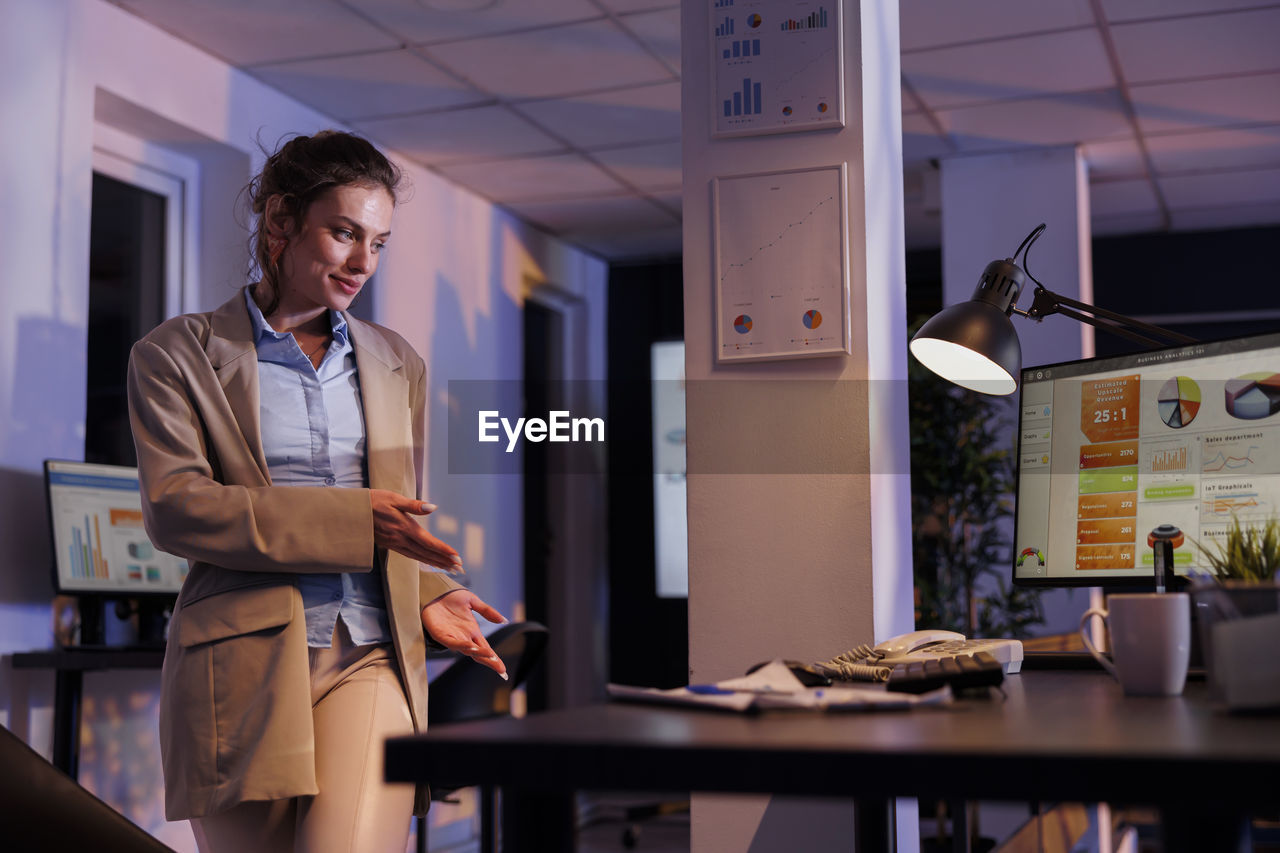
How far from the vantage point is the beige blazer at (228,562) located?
155cm

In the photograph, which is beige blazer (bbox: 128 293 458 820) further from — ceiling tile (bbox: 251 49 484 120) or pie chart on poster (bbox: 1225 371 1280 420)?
ceiling tile (bbox: 251 49 484 120)

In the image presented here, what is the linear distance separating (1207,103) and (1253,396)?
357cm

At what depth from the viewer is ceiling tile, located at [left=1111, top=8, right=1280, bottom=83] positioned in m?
4.04

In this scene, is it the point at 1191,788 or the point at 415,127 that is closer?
the point at 1191,788

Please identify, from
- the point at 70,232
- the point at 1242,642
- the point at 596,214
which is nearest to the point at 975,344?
the point at 1242,642

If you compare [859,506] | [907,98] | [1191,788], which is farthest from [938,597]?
[1191,788]

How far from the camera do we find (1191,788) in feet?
2.30

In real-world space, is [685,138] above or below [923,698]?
above

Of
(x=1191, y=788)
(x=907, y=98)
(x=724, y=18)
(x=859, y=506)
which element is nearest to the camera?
(x=1191, y=788)

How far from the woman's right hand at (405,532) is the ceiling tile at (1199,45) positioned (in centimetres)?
336

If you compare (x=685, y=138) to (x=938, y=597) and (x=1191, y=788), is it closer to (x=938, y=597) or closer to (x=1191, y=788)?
(x=1191, y=788)

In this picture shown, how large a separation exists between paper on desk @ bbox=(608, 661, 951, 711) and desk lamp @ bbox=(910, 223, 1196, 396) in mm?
895

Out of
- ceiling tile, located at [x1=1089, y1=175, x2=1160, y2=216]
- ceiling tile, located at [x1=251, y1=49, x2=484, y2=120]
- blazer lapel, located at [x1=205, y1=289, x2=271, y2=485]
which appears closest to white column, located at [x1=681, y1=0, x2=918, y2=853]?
blazer lapel, located at [x1=205, y1=289, x2=271, y2=485]

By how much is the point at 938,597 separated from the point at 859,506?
84.6 inches
